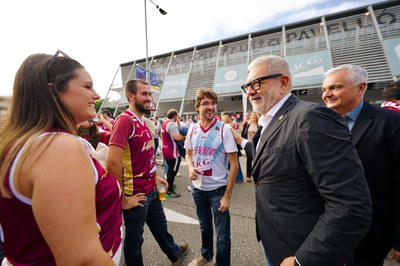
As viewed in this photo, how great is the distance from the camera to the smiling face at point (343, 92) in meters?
1.86

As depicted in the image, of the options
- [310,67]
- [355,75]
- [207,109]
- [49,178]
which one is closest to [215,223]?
[207,109]

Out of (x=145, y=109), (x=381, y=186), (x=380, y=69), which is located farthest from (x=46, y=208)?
(x=380, y=69)

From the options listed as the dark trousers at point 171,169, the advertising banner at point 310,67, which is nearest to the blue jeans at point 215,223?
the dark trousers at point 171,169

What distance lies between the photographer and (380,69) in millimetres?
14984

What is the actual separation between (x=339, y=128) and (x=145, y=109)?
1.85 m

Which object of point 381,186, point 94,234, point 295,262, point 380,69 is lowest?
point 295,262

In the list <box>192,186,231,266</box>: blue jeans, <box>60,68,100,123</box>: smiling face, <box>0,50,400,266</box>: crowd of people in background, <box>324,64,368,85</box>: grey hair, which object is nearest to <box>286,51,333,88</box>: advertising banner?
<box>324,64,368,85</box>: grey hair

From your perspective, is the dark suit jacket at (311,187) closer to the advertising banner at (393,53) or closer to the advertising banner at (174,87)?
the advertising banner at (393,53)

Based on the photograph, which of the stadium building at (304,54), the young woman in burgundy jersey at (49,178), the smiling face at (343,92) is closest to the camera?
the young woman in burgundy jersey at (49,178)

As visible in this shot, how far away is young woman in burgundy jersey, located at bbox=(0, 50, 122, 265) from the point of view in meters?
0.67

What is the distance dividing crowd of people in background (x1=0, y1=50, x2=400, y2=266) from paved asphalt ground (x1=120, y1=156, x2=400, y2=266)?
0.78m

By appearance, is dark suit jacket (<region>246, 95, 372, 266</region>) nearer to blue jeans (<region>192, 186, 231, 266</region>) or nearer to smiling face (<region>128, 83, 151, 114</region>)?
blue jeans (<region>192, 186, 231, 266</region>)

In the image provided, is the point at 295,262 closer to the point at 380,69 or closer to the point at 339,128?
the point at 339,128

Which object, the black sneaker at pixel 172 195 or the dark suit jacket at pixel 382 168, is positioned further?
the black sneaker at pixel 172 195
